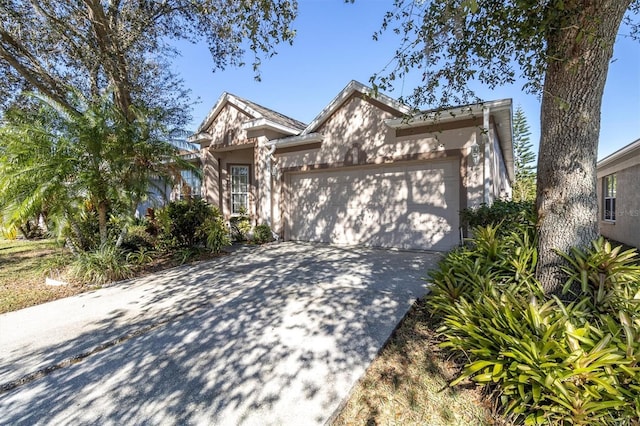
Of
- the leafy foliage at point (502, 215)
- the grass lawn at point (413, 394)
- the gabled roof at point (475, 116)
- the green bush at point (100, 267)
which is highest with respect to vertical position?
the gabled roof at point (475, 116)

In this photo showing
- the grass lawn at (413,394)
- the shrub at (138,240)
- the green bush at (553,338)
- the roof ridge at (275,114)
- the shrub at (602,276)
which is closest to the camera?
the green bush at (553,338)

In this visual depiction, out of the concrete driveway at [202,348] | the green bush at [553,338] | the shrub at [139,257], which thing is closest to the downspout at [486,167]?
the concrete driveway at [202,348]

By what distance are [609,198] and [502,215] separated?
9577 mm

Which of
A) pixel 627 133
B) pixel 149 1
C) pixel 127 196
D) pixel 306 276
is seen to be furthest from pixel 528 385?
pixel 627 133

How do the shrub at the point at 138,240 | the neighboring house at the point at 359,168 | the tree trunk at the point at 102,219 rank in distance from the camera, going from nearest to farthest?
the tree trunk at the point at 102,219
the neighboring house at the point at 359,168
the shrub at the point at 138,240

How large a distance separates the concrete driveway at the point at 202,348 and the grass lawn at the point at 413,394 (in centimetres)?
16

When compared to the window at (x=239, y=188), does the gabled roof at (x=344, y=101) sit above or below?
above

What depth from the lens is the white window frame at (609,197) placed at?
11005 mm

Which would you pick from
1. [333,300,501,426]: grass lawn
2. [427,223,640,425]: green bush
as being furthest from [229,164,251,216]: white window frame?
[333,300,501,426]: grass lawn

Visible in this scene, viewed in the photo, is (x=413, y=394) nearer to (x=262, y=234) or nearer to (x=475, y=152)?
(x=475, y=152)

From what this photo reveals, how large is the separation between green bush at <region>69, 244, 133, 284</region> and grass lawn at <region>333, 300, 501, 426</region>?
616cm

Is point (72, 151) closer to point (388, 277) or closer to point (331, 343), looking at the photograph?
point (331, 343)

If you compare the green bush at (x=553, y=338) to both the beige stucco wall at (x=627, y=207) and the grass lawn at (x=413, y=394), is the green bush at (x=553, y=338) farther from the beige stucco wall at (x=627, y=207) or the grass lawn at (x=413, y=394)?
the beige stucco wall at (x=627, y=207)

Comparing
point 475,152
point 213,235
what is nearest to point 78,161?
point 213,235
